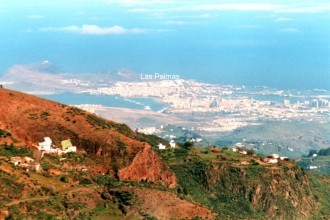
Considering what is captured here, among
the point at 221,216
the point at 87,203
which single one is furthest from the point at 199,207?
the point at 87,203

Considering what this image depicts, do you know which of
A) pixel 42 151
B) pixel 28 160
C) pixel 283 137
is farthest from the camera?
pixel 283 137

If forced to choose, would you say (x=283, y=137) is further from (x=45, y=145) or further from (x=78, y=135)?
(x=45, y=145)

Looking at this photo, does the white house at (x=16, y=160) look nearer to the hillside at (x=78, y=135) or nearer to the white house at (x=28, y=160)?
the white house at (x=28, y=160)

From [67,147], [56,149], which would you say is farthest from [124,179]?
[56,149]

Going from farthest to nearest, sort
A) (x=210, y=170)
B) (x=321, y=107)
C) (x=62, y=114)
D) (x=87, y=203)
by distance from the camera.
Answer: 1. (x=321, y=107)
2. (x=210, y=170)
3. (x=62, y=114)
4. (x=87, y=203)

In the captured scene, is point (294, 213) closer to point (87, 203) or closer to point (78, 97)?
point (87, 203)

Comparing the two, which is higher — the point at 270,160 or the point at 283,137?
the point at 270,160

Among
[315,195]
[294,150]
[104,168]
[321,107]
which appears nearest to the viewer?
[104,168]

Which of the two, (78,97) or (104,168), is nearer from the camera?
(104,168)
